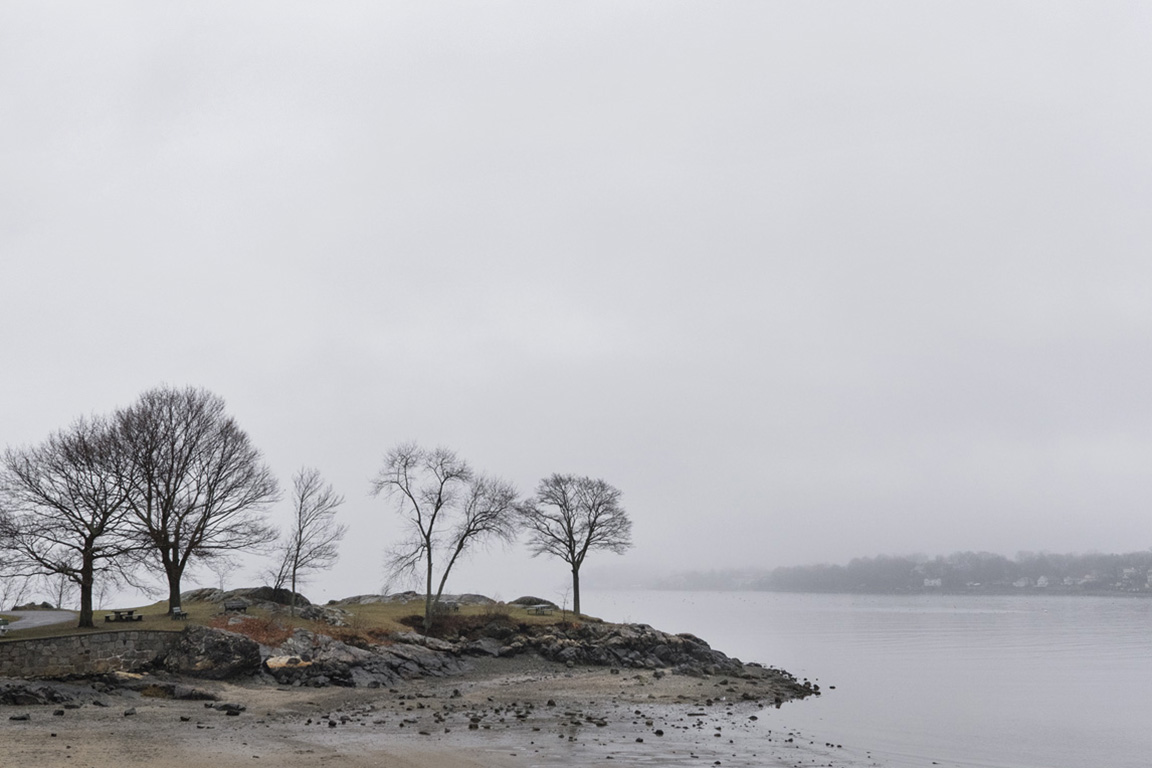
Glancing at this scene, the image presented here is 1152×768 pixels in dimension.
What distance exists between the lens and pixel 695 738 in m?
25.9

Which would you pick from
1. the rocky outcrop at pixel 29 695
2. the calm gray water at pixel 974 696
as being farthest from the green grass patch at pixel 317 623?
the calm gray water at pixel 974 696

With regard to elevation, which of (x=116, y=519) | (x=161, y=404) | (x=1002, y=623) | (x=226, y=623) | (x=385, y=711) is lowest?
(x=1002, y=623)

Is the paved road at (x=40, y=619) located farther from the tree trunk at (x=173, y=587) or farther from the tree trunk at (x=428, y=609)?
the tree trunk at (x=428, y=609)

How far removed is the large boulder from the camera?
116 ft

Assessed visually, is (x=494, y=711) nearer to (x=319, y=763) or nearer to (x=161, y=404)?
(x=319, y=763)

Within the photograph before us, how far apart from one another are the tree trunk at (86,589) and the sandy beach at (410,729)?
29.9 ft

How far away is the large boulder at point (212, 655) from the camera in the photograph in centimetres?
Result: 3528

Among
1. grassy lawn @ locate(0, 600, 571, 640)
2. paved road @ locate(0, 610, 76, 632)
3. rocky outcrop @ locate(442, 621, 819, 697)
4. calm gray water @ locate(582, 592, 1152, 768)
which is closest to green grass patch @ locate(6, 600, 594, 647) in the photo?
grassy lawn @ locate(0, 600, 571, 640)

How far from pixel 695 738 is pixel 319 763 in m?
12.1

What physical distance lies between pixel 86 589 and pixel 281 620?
938 centimetres

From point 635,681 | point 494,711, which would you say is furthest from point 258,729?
point 635,681

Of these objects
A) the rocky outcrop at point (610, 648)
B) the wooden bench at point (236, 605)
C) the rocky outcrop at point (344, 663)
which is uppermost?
the wooden bench at point (236, 605)

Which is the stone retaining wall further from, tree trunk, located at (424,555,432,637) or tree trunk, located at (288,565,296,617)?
tree trunk, located at (424,555,432,637)

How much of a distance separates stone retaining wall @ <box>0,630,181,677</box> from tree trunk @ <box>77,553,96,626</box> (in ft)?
14.9
